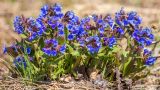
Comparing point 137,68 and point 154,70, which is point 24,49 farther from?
point 154,70

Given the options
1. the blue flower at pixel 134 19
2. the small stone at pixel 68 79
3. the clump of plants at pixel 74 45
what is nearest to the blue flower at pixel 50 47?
the clump of plants at pixel 74 45

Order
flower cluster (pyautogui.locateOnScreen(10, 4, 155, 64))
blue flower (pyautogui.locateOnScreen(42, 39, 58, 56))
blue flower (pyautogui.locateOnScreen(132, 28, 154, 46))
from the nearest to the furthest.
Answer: blue flower (pyautogui.locateOnScreen(42, 39, 58, 56)) → flower cluster (pyautogui.locateOnScreen(10, 4, 155, 64)) → blue flower (pyautogui.locateOnScreen(132, 28, 154, 46))

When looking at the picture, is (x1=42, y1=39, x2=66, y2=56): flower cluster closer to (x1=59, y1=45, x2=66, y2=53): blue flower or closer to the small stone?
(x1=59, y1=45, x2=66, y2=53): blue flower

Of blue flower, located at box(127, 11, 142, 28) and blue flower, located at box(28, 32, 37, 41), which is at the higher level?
blue flower, located at box(127, 11, 142, 28)

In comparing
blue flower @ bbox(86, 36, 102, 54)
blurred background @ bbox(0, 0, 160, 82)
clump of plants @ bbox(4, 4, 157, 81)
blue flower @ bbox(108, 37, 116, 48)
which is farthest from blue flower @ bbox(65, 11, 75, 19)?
blurred background @ bbox(0, 0, 160, 82)

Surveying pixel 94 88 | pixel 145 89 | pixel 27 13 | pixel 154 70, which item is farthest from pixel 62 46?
pixel 27 13

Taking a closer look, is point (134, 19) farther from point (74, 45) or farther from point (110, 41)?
point (74, 45)
